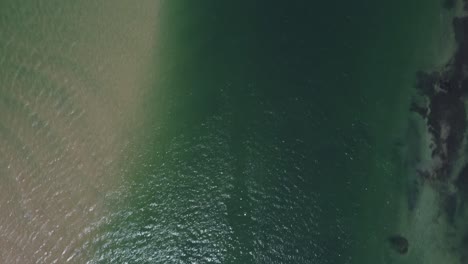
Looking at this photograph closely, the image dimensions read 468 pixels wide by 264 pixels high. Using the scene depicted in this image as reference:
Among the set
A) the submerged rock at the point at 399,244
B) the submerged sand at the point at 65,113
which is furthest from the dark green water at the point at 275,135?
the submerged sand at the point at 65,113

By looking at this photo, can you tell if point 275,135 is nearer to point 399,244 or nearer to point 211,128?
point 211,128

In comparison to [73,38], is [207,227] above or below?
below

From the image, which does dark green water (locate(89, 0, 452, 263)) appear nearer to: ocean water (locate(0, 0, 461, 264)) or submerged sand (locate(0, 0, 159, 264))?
ocean water (locate(0, 0, 461, 264))

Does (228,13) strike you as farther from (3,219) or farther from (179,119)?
(3,219)

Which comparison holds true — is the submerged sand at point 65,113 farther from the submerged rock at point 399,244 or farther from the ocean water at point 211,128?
the submerged rock at point 399,244

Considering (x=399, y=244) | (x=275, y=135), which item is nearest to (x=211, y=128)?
(x=275, y=135)

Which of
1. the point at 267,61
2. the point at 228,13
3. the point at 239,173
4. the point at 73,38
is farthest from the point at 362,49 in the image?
the point at 73,38
